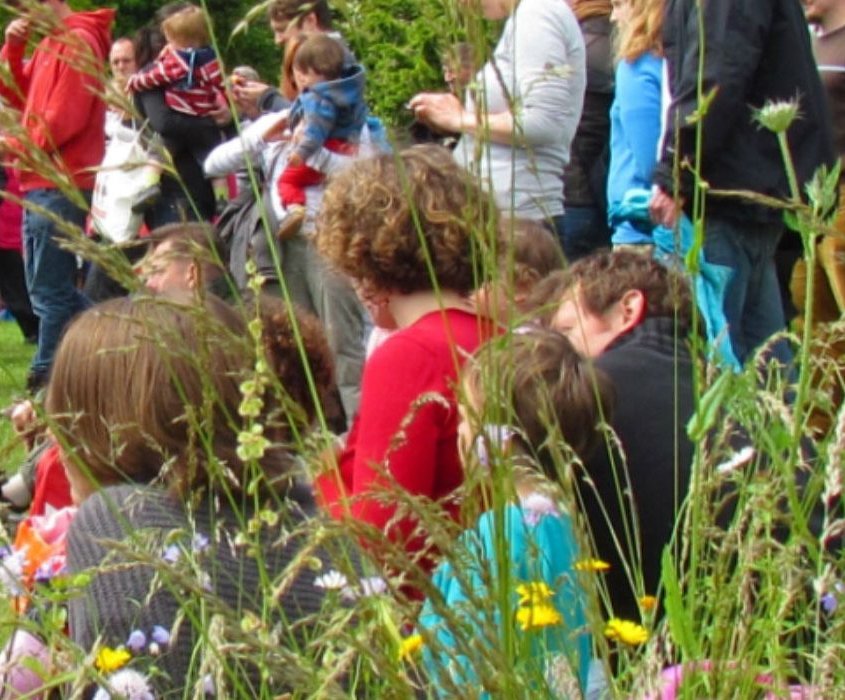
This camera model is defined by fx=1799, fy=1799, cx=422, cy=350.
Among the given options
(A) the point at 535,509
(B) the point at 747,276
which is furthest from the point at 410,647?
(B) the point at 747,276

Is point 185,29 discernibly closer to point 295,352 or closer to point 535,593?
point 295,352

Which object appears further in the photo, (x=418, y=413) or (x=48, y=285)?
(x=48, y=285)

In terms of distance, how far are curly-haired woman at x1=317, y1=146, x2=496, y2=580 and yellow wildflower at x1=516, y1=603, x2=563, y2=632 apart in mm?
1208

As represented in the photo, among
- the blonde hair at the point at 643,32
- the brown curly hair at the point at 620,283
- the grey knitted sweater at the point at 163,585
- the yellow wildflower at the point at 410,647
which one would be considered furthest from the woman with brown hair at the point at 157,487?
the blonde hair at the point at 643,32

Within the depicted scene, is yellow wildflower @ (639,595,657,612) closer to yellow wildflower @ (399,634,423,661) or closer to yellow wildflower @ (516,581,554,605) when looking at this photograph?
yellow wildflower @ (516,581,554,605)

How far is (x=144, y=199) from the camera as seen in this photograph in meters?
7.77

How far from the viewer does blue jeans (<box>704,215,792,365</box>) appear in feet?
15.1

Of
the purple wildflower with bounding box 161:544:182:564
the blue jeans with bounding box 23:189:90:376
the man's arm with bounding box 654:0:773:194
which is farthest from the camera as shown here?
the blue jeans with bounding box 23:189:90:376

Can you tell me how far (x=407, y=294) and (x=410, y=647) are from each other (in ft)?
5.75

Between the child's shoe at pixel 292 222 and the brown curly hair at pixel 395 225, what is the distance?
2.80 metres

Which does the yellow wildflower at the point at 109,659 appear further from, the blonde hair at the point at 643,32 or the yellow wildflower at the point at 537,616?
the blonde hair at the point at 643,32

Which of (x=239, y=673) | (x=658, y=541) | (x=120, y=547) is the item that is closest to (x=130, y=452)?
(x=239, y=673)

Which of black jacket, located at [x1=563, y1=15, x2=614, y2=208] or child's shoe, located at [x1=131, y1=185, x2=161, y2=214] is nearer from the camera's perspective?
black jacket, located at [x1=563, y1=15, x2=614, y2=208]

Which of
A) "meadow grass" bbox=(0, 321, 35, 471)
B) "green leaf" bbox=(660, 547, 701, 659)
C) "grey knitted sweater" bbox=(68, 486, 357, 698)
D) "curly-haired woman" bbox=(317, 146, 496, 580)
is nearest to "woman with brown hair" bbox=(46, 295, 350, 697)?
"grey knitted sweater" bbox=(68, 486, 357, 698)
